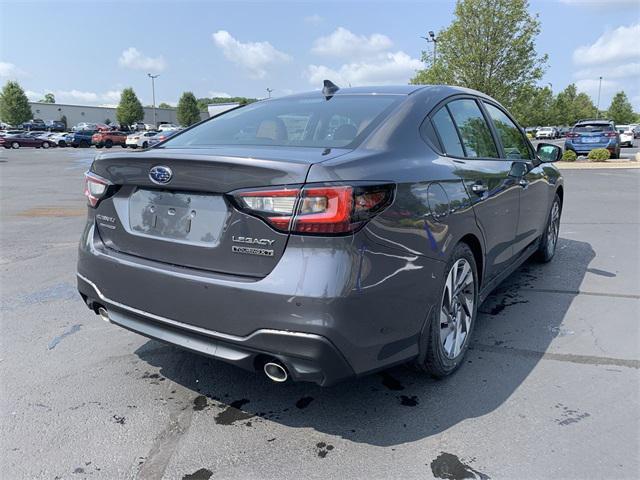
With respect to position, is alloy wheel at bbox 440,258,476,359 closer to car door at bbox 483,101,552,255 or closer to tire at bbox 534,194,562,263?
car door at bbox 483,101,552,255

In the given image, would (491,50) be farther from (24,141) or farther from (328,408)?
(24,141)

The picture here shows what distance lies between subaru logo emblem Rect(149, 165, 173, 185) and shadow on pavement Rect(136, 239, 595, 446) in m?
1.21

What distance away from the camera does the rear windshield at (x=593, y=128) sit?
843 inches

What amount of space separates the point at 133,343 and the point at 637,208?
8797 millimetres

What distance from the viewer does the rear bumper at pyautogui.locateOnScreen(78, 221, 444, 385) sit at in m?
2.11

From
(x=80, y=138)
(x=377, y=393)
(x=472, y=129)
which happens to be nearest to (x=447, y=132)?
(x=472, y=129)

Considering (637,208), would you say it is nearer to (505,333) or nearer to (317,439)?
(505,333)

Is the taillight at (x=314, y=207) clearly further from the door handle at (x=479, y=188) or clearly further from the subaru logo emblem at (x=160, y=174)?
the door handle at (x=479, y=188)

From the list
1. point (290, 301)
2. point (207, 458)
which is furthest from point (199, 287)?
point (207, 458)

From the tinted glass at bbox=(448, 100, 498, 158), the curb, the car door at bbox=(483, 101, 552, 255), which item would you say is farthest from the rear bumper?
the curb

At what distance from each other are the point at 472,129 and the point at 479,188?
581mm

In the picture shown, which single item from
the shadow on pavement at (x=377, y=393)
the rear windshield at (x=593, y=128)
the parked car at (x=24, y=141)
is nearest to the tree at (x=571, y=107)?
the rear windshield at (x=593, y=128)

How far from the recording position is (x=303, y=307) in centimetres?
211

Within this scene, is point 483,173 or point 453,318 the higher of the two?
point 483,173
